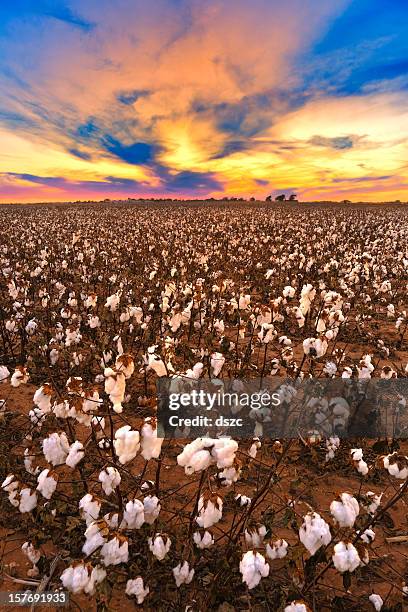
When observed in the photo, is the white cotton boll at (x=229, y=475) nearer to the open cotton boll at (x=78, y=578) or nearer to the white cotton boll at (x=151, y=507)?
the white cotton boll at (x=151, y=507)

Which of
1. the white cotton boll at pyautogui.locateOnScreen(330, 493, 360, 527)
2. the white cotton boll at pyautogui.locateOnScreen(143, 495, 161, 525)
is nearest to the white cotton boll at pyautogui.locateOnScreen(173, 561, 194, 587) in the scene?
the white cotton boll at pyautogui.locateOnScreen(143, 495, 161, 525)

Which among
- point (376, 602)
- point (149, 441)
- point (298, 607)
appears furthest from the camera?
point (376, 602)

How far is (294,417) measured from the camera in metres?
6.14

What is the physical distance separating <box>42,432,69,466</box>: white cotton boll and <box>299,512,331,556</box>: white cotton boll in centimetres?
191

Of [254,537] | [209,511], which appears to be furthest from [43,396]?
[254,537]

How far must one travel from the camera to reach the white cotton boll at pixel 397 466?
10.0ft

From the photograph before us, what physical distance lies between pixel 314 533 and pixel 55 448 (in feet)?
6.62

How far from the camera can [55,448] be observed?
3.00 m

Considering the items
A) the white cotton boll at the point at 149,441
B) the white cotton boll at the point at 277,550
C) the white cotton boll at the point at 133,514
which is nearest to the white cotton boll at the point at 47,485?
the white cotton boll at the point at 133,514

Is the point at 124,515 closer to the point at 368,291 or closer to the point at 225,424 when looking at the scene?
the point at 225,424

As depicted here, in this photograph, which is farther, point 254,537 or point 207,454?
point 254,537

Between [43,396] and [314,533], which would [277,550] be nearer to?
[314,533]

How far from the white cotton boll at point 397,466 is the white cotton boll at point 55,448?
8.72 ft

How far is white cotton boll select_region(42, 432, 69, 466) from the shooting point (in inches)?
118
